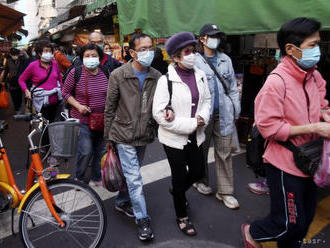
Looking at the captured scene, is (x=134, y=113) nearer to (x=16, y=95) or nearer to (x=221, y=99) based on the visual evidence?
(x=221, y=99)

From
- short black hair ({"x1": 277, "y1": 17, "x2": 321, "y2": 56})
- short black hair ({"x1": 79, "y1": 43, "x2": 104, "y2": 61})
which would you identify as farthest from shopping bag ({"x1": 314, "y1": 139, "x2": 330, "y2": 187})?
short black hair ({"x1": 79, "y1": 43, "x2": 104, "y2": 61})

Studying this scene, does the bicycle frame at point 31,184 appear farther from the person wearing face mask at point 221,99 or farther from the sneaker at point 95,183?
the person wearing face mask at point 221,99

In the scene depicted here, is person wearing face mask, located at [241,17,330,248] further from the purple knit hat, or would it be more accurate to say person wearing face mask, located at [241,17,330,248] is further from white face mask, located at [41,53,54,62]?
white face mask, located at [41,53,54,62]

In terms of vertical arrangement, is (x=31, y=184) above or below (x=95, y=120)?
below

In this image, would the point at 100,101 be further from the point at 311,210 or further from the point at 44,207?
the point at 311,210

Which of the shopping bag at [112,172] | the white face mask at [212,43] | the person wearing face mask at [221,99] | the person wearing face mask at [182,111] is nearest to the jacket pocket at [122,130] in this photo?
the shopping bag at [112,172]

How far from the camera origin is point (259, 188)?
4086 millimetres

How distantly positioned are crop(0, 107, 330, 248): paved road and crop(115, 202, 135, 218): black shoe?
62 mm

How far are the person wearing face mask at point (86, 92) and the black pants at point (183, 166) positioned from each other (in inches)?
50.7

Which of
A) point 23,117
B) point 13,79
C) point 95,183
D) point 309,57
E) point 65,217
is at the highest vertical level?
point 309,57

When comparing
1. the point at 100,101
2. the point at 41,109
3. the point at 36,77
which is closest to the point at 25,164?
the point at 41,109

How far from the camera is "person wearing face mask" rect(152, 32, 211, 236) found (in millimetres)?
2809

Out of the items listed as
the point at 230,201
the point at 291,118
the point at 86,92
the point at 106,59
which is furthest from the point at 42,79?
the point at 291,118

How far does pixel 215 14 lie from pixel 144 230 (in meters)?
2.65
